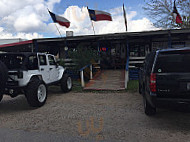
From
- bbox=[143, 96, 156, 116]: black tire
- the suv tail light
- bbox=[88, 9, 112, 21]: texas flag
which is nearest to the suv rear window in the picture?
the suv tail light

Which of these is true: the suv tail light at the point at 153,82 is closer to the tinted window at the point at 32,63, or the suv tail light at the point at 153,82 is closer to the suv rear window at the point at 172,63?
the suv rear window at the point at 172,63

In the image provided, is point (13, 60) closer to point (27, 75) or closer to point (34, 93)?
point (27, 75)

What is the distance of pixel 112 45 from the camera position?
15.3 meters

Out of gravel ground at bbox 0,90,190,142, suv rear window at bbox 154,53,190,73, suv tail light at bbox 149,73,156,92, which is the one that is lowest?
gravel ground at bbox 0,90,190,142

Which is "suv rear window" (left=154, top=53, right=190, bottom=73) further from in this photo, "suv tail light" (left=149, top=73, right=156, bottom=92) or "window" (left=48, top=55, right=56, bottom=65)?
"window" (left=48, top=55, right=56, bottom=65)

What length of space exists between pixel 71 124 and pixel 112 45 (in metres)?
12.3

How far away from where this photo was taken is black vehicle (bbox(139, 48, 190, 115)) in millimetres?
3213

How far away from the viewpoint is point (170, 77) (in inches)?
129

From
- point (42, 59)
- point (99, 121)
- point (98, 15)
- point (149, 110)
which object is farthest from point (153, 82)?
point (98, 15)

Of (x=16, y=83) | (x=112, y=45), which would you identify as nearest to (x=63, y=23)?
(x=112, y=45)

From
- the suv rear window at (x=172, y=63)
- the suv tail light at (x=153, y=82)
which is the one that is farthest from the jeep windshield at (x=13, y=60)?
the suv rear window at (x=172, y=63)

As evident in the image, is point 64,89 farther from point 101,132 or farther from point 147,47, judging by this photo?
point 147,47

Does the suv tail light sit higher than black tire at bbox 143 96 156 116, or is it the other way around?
the suv tail light

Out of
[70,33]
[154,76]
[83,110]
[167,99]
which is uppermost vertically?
[70,33]
